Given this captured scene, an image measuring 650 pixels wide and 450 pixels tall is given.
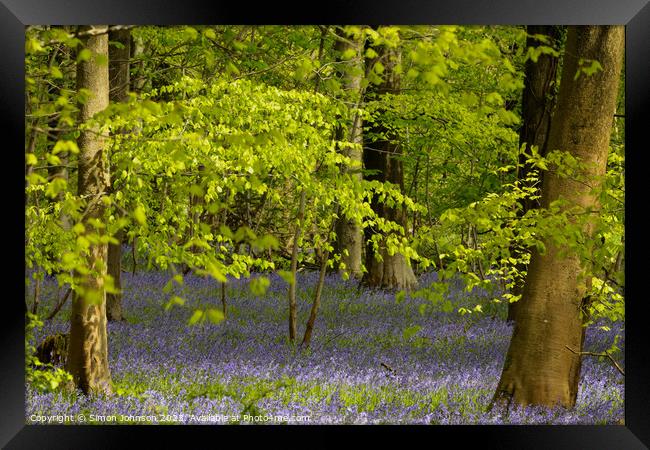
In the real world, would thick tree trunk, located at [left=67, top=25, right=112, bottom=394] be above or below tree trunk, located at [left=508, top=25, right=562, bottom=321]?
below

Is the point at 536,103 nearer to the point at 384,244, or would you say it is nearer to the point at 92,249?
the point at 384,244

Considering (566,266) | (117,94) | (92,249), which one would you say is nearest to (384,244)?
(117,94)

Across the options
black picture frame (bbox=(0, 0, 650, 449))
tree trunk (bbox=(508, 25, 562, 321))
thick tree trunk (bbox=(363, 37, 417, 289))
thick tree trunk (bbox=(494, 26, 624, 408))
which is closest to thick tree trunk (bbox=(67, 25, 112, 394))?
black picture frame (bbox=(0, 0, 650, 449))

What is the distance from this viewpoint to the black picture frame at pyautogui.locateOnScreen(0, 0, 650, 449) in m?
5.01

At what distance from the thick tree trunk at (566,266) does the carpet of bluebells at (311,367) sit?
0.28 metres

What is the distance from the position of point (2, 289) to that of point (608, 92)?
5.11 metres

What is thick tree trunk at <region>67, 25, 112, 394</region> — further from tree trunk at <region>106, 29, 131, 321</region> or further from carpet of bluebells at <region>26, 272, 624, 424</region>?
tree trunk at <region>106, 29, 131, 321</region>

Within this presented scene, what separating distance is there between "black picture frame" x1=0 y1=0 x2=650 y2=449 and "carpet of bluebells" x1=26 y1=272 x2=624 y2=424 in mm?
676

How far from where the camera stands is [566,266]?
6438mm
